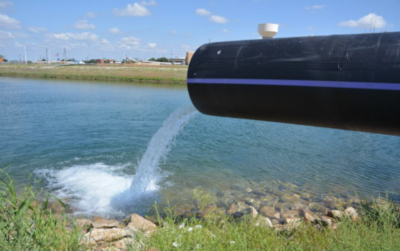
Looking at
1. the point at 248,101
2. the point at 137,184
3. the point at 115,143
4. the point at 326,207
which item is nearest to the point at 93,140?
the point at 115,143

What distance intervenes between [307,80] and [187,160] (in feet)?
22.4

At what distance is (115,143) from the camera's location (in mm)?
11781

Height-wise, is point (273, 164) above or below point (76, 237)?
below

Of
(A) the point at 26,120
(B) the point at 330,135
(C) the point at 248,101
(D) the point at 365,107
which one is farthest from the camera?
(A) the point at 26,120

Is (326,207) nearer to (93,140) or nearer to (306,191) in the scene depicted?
(306,191)

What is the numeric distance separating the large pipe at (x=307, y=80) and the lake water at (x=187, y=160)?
7.28 ft

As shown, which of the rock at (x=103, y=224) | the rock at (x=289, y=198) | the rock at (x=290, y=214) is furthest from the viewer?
the rock at (x=289, y=198)

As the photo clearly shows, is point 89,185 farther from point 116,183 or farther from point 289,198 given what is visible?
point 289,198

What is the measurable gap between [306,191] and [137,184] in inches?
157

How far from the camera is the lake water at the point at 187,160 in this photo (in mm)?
7367

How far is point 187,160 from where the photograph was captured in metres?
9.79

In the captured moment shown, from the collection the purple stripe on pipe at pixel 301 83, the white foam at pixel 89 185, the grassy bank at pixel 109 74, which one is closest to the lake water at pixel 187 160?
the white foam at pixel 89 185

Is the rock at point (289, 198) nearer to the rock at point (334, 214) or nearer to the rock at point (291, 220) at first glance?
the rock at point (334, 214)

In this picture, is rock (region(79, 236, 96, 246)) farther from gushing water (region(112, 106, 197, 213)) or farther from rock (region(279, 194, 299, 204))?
rock (region(279, 194, 299, 204))
